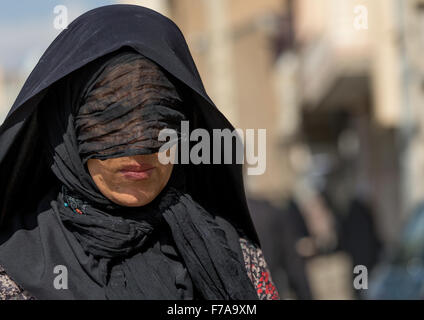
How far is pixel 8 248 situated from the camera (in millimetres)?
2238

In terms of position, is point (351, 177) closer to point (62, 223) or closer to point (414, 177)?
point (414, 177)

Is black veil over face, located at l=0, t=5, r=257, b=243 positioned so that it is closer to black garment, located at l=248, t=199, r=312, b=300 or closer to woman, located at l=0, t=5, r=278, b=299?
woman, located at l=0, t=5, r=278, b=299

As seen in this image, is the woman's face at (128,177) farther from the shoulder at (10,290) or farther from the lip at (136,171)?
the shoulder at (10,290)

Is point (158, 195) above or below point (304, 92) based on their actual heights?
below

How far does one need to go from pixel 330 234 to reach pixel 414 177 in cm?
402

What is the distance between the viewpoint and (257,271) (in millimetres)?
2426

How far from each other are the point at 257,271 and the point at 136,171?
42 cm

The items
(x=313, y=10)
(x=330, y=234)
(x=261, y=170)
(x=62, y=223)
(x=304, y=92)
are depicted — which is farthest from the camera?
(x=304, y=92)

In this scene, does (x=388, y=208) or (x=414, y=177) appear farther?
(x=388, y=208)

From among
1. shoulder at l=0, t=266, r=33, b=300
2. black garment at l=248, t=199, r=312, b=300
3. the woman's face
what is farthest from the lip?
black garment at l=248, t=199, r=312, b=300

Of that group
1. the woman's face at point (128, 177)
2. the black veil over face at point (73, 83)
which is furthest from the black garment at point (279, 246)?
the woman's face at point (128, 177)

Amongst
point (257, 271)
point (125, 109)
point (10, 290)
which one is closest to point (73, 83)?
point (125, 109)
